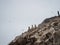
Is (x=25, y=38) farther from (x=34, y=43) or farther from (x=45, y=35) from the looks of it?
(x=45, y=35)

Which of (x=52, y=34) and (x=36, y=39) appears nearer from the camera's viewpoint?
(x=52, y=34)

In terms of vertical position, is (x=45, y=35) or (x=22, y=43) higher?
(x=45, y=35)

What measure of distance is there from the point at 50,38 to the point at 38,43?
293cm

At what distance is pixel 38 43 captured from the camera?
26.5 m

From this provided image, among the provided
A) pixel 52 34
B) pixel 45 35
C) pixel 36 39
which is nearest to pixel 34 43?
pixel 36 39

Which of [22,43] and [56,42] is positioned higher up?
[56,42]

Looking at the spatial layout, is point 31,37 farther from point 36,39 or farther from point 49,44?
point 49,44

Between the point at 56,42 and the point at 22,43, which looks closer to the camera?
the point at 56,42

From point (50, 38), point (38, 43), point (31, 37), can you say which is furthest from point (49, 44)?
point (31, 37)

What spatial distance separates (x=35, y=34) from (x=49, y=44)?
6665 millimetres

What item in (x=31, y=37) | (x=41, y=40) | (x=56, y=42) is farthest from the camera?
(x=31, y=37)

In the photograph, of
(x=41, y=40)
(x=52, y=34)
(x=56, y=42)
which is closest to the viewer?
(x=56, y=42)

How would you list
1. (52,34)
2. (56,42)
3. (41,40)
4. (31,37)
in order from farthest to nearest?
(31,37) → (41,40) → (52,34) → (56,42)

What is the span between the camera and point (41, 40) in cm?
2659
